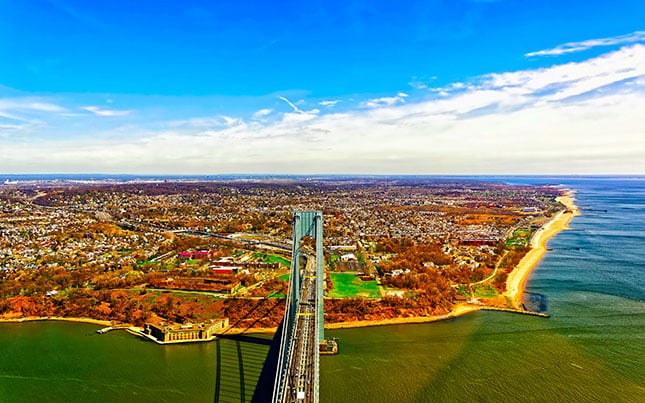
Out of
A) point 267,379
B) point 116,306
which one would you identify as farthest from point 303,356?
point 116,306

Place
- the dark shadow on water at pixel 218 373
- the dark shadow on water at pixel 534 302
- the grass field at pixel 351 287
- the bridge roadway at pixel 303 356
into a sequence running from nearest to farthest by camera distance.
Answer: the bridge roadway at pixel 303 356 → the dark shadow on water at pixel 218 373 → the dark shadow on water at pixel 534 302 → the grass field at pixel 351 287

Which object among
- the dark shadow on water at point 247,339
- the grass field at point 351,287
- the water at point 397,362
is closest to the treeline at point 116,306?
the water at point 397,362

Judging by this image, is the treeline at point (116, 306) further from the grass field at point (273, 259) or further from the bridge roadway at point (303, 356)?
the grass field at point (273, 259)

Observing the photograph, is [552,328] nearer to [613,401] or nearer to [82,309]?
[613,401]

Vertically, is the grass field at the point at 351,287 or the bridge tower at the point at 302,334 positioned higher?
the bridge tower at the point at 302,334

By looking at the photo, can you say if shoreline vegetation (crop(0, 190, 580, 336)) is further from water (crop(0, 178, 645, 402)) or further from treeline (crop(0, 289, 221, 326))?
water (crop(0, 178, 645, 402))

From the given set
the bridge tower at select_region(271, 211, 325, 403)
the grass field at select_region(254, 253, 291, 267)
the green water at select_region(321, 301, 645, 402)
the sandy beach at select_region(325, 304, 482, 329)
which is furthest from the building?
the grass field at select_region(254, 253, 291, 267)

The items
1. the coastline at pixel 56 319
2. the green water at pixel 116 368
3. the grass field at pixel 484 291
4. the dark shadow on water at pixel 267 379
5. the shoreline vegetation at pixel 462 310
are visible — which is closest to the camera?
the dark shadow on water at pixel 267 379
